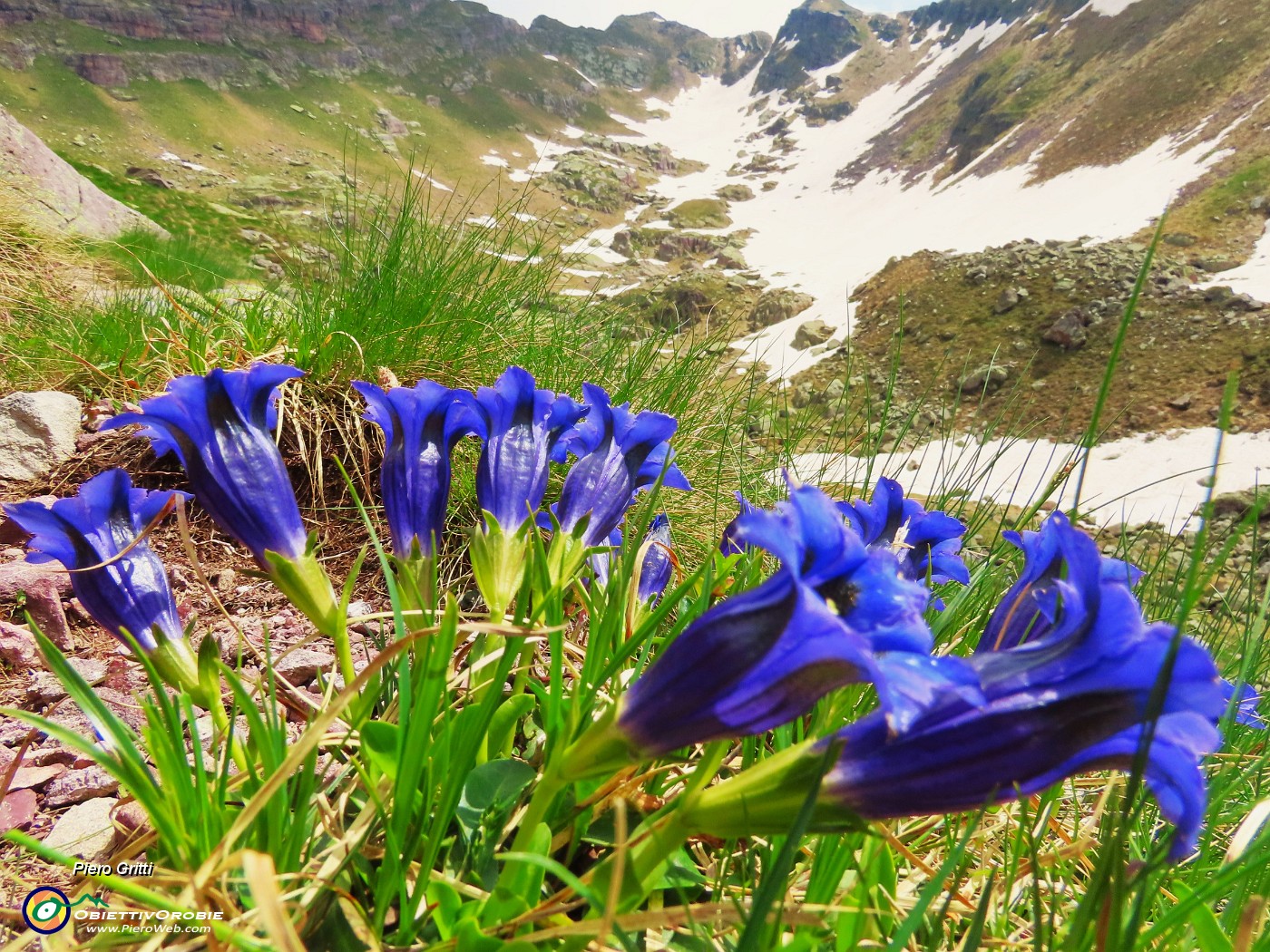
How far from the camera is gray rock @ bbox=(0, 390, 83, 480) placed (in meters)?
2.85

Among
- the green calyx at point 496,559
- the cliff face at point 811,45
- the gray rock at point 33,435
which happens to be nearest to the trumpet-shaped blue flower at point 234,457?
the green calyx at point 496,559

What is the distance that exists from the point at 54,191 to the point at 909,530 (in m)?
11.2

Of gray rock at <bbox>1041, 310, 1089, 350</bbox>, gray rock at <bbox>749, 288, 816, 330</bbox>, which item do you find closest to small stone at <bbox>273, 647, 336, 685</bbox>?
gray rock at <bbox>1041, 310, 1089, 350</bbox>

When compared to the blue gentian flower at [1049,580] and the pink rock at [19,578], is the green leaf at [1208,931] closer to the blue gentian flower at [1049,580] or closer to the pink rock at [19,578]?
the blue gentian flower at [1049,580]

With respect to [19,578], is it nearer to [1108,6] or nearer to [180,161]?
[1108,6]

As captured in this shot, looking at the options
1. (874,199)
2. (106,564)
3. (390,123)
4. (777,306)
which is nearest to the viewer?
(106,564)

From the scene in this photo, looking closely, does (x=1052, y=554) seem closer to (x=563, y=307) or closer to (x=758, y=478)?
(x=758, y=478)

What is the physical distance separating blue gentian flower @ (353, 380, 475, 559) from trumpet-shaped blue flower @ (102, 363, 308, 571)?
7.5 inches

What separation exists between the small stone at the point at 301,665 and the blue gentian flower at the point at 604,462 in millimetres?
928

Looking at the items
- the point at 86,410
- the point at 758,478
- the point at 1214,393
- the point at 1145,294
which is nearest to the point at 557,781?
the point at 758,478

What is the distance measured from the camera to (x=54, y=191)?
8.62 metres

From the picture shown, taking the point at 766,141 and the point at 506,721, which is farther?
the point at 766,141

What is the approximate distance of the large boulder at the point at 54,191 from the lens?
750 centimetres

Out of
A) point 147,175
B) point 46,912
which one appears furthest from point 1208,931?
point 147,175
